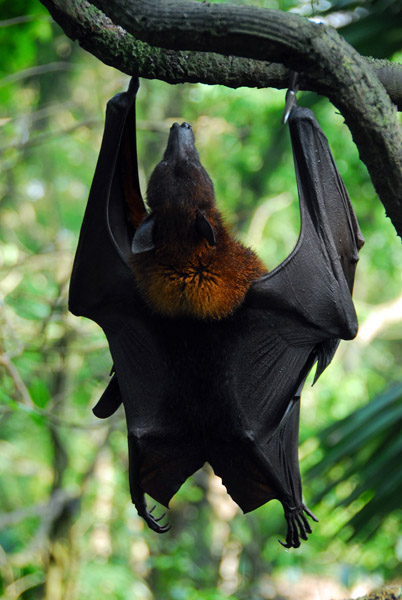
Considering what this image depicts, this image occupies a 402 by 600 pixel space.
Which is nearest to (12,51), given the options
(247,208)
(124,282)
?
(124,282)

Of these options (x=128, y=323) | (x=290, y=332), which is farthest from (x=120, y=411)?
(x=290, y=332)

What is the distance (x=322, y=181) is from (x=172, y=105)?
8.03 metres

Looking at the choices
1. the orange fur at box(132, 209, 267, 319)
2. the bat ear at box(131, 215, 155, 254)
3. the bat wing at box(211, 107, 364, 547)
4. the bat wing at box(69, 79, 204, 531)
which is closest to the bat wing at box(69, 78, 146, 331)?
the bat wing at box(69, 79, 204, 531)

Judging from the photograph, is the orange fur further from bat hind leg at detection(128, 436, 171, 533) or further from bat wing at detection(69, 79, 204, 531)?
bat hind leg at detection(128, 436, 171, 533)

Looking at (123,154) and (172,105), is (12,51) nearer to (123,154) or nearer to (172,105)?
(123,154)

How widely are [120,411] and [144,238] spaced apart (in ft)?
12.9

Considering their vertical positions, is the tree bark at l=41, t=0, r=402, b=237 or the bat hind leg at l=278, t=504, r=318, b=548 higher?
the tree bark at l=41, t=0, r=402, b=237

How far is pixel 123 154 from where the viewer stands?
10.3 feet

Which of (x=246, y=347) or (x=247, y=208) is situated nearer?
(x=246, y=347)

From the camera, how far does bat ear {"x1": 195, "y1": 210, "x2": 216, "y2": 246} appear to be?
8.99 feet

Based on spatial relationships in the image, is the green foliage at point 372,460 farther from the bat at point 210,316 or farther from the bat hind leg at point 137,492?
the bat hind leg at point 137,492

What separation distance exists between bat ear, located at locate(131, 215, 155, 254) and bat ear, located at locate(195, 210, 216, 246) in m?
0.19

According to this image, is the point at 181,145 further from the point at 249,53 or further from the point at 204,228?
the point at 249,53

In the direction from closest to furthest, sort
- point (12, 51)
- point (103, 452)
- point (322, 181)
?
point (322, 181)
point (12, 51)
point (103, 452)
